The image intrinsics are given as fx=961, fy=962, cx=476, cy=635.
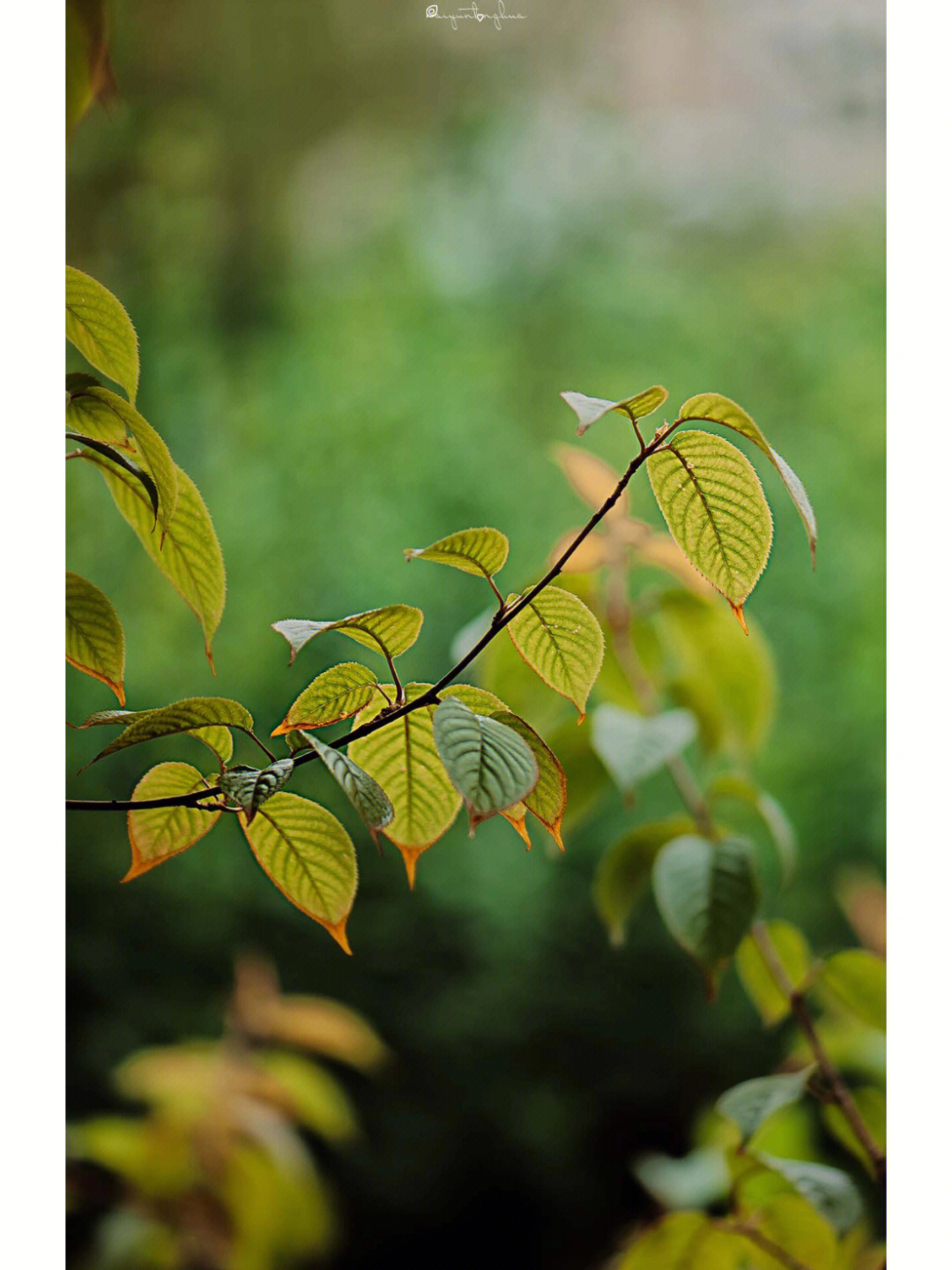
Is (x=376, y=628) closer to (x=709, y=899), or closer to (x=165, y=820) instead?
(x=165, y=820)

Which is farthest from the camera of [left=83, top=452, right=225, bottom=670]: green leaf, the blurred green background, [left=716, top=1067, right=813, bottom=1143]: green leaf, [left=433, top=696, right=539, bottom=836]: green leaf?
the blurred green background

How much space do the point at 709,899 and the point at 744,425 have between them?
312 millimetres

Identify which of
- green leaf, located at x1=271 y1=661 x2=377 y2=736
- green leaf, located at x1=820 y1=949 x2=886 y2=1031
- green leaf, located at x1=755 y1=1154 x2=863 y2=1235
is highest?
green leaf, located at x1=271 y1=661 x2=377 y2=736

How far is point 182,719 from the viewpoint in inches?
10.7

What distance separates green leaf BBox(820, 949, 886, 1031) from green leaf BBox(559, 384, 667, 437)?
1.21ft

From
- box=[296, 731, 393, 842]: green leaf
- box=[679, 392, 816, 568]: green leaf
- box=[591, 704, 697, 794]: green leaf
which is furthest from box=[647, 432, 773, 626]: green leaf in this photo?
box=[591, 704, 697, 794]: green leaf

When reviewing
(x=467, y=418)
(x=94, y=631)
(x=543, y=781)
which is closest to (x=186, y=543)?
(x=94, y=631)

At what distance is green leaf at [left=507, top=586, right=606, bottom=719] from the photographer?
0.99 ft

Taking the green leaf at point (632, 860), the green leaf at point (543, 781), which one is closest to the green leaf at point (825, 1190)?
the green leaf at point (632, 860)

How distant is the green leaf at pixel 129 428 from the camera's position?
0.98ft

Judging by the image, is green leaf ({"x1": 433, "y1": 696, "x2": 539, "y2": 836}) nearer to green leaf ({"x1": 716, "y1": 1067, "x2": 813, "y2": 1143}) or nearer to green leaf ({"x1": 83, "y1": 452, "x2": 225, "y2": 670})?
green leaf ({"x1": 83, "y1": 452, "x2": 225, "y2": 670})
